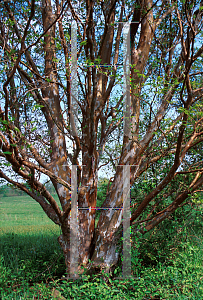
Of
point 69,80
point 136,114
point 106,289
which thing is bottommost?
point 106,289

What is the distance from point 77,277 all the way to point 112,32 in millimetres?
4301

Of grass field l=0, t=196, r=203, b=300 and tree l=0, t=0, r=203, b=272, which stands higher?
tree l=0, t=0, r=203, b=272

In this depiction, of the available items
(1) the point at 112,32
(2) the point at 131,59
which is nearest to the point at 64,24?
(1) the point at 112,32

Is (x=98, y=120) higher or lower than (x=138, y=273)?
higher

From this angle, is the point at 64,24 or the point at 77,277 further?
the point at 64,24

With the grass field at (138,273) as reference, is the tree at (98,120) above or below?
above

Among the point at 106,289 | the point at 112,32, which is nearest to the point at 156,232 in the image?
the point at 106,289

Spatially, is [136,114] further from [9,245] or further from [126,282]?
[9,245]

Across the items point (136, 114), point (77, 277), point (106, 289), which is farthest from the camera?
point (136, 114)

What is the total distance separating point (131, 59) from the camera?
4438mm

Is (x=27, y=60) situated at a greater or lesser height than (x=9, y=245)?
greater

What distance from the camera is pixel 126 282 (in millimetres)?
3852

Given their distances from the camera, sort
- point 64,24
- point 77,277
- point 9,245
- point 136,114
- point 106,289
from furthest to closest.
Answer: point 9,245, point 64,24, point 136,114, point 77,277, point 106,289

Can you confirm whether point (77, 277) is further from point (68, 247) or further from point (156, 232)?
point (156, 232)
